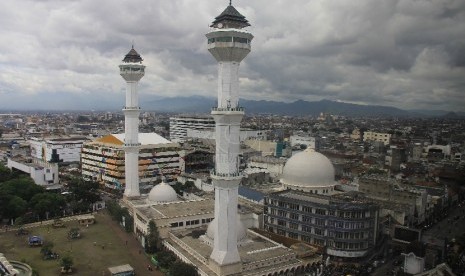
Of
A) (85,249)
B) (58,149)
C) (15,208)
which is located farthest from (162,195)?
(58,149)

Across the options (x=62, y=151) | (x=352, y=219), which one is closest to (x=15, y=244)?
(x=352, y=219)

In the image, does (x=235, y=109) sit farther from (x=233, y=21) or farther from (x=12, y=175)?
(x=12, y=175)

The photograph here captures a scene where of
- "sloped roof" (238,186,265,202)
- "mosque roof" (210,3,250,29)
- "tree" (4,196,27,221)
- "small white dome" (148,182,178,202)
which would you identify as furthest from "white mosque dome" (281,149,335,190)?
"tree" (4,196,27,221)

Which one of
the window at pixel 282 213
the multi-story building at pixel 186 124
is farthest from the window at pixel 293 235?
the multi-story building at pixel 186 124

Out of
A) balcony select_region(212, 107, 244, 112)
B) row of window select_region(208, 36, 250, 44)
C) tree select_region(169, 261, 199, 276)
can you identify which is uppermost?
row of window select_region(208, 36, 250, 44)

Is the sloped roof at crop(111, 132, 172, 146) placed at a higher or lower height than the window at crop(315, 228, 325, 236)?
higher

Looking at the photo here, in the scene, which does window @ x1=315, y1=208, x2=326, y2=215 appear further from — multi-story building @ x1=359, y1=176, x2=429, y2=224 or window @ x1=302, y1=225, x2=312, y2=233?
multi-story building @ x1=359, y1=176, x2=429, y2=224

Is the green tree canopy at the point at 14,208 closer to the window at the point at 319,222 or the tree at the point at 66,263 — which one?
the tree at the point at 66,263

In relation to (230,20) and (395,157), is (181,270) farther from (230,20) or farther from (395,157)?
(395,157)
